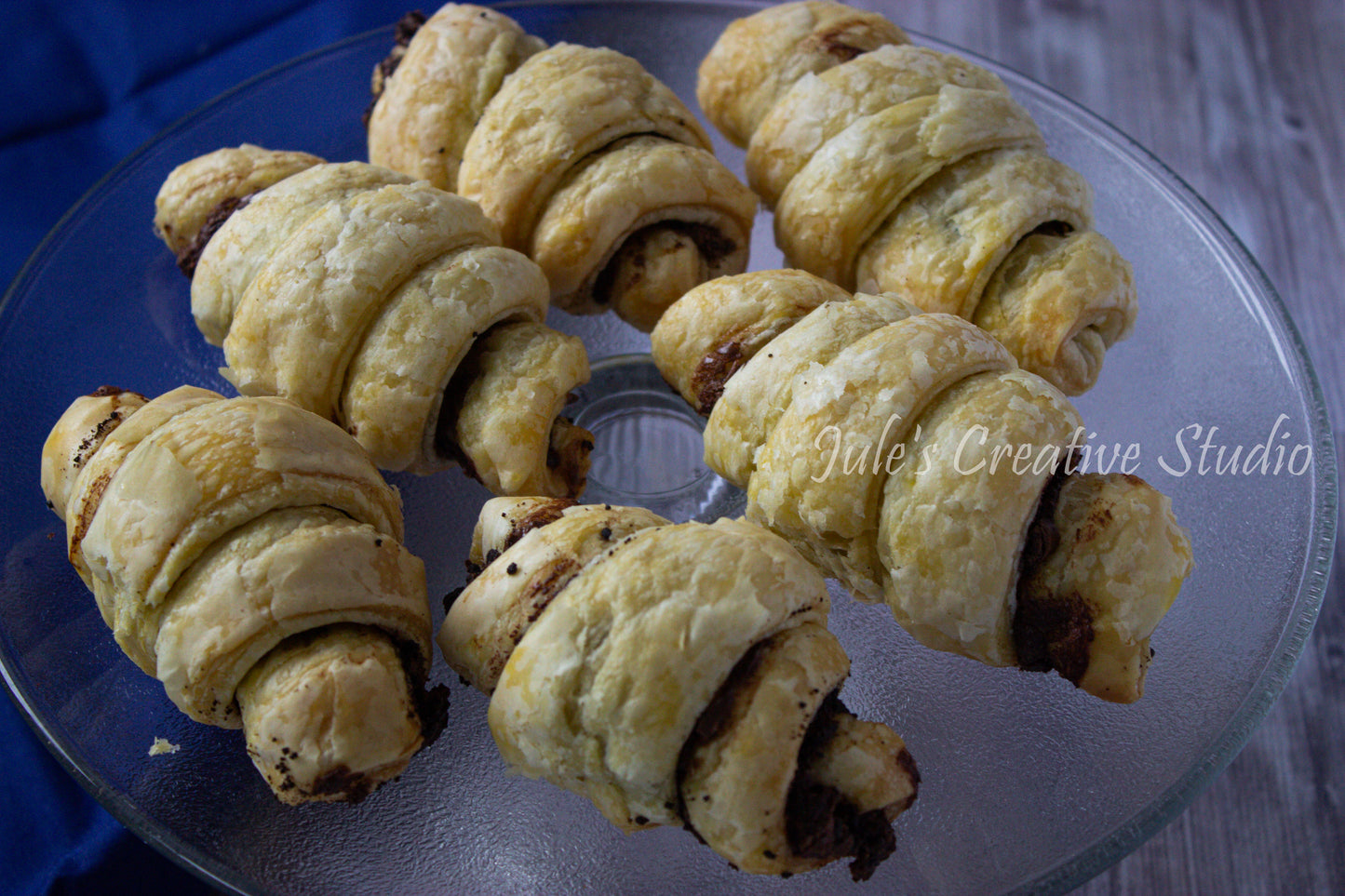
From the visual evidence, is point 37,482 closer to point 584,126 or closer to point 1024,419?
point 584,126

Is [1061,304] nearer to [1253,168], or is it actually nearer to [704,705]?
[704,705]

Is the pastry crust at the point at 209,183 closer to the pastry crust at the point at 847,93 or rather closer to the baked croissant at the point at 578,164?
the baked croissant at the point at 578,164

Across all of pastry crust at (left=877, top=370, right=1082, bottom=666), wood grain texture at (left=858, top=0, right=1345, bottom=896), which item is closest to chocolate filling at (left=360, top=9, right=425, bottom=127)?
pastry crust at (left=877, top=370, right=1082, bottom=666)

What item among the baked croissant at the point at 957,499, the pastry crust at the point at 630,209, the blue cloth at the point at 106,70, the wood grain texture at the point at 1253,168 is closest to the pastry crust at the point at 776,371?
the baked croissant at the point at 957,499

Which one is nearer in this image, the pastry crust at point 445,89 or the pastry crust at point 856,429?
the pastry crust at point 856,429

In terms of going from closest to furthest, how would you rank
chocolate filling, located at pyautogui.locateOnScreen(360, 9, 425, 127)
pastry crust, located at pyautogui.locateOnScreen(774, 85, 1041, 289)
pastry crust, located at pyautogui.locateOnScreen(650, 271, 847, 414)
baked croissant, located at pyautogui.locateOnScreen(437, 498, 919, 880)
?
baked croissant, located at pyautogui.locateOnScreen(437, 498, 919, 880)
pastry crust, located at pyautogui.locateOnScreen(650, 271, 847, 414)
pastry crust, located at pyautogui.locateOnScreen(774, 85, 1041, 289)
chocolate filling, located at pyautogui.locateOnScreen(360, 9, 425, 127)

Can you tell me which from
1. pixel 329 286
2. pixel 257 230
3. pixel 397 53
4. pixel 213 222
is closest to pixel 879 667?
pixel 329 286

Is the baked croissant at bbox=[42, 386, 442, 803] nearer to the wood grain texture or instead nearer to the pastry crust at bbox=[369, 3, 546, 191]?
the pastry crust at bbox=[369, 3, 546, 191]
